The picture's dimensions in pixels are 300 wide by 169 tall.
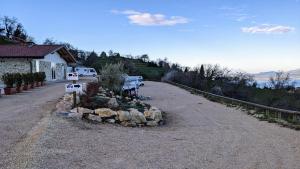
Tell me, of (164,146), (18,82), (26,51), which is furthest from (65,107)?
(26,51)

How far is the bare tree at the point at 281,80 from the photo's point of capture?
121 ft

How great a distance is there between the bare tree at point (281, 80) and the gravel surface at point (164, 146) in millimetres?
25108

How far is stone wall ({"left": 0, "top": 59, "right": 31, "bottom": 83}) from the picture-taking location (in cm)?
3641

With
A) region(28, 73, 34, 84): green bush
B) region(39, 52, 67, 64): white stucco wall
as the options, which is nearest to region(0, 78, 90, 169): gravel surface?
region(28, 73, 34, 84): green bush

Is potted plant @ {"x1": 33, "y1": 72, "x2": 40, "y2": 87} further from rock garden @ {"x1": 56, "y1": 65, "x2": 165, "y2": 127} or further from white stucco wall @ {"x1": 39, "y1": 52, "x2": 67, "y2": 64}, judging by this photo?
rock garden @ {"x1": 56, "y1": 65, "x2": 165, "y2": 127}

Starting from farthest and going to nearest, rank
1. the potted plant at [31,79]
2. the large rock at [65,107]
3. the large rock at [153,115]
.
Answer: the potted plant at [31,79], the large rock at [153,115], the large rock at [65,107]

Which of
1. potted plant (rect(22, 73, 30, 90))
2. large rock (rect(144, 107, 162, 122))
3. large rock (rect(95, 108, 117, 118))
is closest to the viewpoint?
large rock (rect(95, 108, 117, 118))

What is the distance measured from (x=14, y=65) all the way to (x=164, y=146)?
101 feet

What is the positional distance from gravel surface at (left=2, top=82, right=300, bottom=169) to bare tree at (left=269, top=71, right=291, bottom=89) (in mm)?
25108

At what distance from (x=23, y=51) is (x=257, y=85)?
24640 millimetres

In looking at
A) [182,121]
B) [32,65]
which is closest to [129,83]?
[182,121]

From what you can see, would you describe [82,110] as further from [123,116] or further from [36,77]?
[36,77]

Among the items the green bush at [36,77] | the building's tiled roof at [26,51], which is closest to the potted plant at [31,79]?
the green bush at [36,77]

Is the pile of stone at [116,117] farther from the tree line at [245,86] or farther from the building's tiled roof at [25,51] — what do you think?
the building's tiled roof at [25,51]
